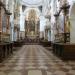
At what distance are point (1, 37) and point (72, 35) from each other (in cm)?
557

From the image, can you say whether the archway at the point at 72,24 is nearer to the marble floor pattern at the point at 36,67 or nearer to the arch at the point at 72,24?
the arch at the point at 72,24

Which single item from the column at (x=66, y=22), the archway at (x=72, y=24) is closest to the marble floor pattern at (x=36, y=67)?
the column at (x=66, y=22)

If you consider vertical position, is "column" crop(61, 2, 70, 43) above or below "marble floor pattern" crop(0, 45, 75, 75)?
above

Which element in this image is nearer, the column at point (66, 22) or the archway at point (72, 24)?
the column at point (66, 22)

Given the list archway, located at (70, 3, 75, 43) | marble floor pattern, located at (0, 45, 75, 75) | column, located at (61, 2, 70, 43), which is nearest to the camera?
marble floor pattern, located at (0, 45, 75, 75)

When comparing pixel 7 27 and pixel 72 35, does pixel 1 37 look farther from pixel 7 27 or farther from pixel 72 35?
pixel 72 35

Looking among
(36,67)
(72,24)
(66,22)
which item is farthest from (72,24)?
(36,67)

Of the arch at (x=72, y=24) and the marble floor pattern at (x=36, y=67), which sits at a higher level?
the arch at (x=72, y=24)

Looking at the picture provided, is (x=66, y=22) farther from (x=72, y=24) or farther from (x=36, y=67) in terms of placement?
(x=36, y=67)

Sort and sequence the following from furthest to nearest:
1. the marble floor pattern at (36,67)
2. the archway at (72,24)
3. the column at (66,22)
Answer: the archway at (72,24) < the column at (66,22) < the marble floor pattern at (36,67)

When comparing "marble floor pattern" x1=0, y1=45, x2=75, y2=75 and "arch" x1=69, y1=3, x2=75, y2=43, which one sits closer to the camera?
"marble floor pattern" x1=0, y1=45, x2=75, y2=75

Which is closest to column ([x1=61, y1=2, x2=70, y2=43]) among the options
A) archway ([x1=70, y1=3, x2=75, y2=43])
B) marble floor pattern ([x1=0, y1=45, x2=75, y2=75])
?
archway ([x1=70, y1=3, x2=75, y2=43])

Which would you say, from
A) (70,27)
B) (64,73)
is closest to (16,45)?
(70,27)

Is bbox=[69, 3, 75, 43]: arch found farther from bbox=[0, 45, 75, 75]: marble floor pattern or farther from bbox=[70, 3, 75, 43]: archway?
bbox=[0, 45, 75, 75]: marble floor pattern
